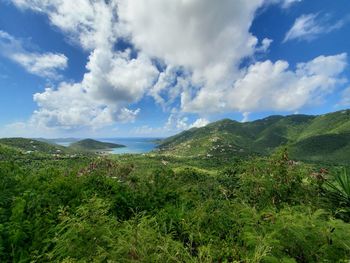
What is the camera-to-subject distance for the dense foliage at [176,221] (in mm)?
3842

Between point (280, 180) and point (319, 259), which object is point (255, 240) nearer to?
point (319, 259)

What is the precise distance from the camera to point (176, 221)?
23.1 feet

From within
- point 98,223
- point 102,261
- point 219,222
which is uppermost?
point 98,223

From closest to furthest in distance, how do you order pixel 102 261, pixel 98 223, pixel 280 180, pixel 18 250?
pixel 102 261, pixel 98 223, pixel 18 250, pixel 280 180

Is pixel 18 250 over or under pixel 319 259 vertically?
under

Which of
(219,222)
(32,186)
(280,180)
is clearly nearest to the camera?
(219,222)

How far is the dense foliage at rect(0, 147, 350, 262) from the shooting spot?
151 inches

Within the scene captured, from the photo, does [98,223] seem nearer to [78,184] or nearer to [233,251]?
[233,251]

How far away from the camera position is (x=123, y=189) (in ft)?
35.0

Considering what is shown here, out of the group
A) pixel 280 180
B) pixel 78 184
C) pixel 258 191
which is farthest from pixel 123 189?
pixel 280 180

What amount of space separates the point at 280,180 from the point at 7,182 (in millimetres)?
9760

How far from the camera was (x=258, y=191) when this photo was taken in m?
9.12

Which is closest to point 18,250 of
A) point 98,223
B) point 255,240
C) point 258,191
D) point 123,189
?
point 98,223

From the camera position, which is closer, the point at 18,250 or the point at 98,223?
the point at 98,223
